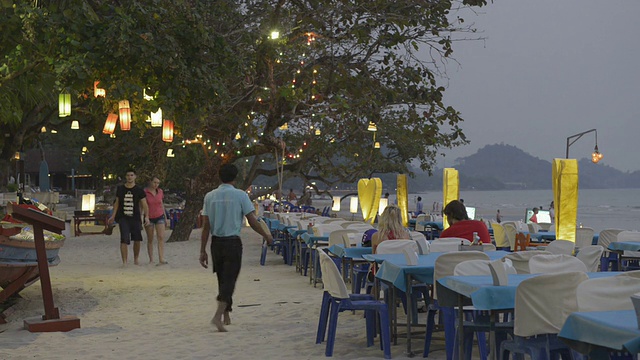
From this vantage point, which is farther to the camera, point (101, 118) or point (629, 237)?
point (101, 118)

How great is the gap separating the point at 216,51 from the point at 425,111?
7.00 meters

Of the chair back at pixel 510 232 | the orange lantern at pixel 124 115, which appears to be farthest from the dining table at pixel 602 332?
the chair back at pixel 510 232

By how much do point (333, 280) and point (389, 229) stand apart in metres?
1.98

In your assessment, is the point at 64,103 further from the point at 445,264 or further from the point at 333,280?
the point at 445,264

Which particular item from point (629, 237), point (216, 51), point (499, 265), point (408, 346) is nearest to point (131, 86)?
point (216, 51)

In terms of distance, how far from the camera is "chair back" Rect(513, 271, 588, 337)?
4562 mm

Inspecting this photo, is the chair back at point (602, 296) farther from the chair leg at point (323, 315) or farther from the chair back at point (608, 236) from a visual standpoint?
the chair back at point (608, 236)

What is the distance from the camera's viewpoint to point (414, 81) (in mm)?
15422

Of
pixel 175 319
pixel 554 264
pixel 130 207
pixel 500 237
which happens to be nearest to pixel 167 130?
pixel 130 207

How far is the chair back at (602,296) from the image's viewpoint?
4164 mm

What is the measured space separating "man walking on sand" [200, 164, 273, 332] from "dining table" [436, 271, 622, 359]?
285 cm

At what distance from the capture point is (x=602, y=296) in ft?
13.7

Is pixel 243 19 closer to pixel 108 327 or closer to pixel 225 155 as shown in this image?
pixel 225 155

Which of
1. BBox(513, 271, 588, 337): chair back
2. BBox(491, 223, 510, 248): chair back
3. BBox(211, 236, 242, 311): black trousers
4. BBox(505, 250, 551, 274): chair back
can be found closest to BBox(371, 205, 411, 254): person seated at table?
BBox(211, 236, 242, 311): black trousers
